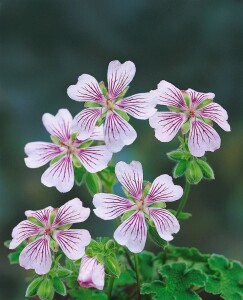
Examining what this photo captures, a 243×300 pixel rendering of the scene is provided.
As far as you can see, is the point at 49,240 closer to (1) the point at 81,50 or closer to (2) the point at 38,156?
(2) the point at 38,156

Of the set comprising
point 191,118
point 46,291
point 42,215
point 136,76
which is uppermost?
point 136,76

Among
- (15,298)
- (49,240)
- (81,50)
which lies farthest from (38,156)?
(81,50)

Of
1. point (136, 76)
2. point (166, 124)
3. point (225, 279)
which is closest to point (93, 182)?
point (166, 124)

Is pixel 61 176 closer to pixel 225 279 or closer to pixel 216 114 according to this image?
pixel 216 114

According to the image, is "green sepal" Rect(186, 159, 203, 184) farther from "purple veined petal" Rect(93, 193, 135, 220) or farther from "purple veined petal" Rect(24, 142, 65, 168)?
"purple veined petal" Rect(24, 142, 65, 168)

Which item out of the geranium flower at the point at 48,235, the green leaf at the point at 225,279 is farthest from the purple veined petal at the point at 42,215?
the green leaf at the point at 225,279
